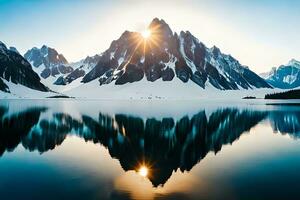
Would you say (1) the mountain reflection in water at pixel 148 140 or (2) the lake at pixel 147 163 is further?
(1) the mountain reflection in water at pixel 148 140

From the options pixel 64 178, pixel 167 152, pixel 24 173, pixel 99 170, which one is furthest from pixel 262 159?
pixel 24 173

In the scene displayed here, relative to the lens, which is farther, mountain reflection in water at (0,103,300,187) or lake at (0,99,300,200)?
mountain reflection in water at (0,103,300,187)

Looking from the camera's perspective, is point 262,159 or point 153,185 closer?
point 153,185

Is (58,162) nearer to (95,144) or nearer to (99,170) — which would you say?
(99,170)

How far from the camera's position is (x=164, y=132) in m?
50.1

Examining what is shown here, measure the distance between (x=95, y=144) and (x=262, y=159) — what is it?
17824 millimetres

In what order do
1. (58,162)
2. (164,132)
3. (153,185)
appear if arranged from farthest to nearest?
(164,132) → (58,162) → (153,185)

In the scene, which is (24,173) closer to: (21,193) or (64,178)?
(64,178)

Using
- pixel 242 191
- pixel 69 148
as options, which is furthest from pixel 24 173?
pixel 242 191

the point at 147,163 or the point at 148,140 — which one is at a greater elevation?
the point at 148,140

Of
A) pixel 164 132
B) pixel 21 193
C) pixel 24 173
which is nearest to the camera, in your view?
pixel 21 193

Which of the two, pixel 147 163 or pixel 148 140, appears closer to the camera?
pixel 147 163

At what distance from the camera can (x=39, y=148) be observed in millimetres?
36969

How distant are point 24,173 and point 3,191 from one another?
17.4 feet
